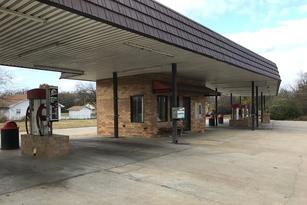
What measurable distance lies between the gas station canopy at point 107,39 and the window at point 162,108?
81.4 inches

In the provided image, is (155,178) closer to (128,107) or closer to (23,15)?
(23,15)

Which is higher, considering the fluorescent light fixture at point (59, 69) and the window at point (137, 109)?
the fluorescent light fixture at point (59, 69)

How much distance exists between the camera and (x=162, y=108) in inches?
690

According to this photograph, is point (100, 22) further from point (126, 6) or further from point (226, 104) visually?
point (226, 104)

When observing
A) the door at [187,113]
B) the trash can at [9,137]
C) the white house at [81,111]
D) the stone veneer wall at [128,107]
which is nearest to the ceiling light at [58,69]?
the trash can at [9,137]

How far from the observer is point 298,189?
7059 millimetres

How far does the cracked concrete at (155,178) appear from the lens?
613 cm

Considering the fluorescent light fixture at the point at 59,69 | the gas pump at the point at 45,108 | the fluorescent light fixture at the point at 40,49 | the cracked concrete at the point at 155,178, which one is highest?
the fluorescent light fixture at the point at 40,49

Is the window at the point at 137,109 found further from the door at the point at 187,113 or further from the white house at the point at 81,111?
the white house at the point at 81,111

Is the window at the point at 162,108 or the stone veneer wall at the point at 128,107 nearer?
the stone veneer wall at the point at 128,107

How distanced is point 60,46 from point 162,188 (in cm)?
543

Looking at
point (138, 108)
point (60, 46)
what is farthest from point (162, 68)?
point (60, 46)

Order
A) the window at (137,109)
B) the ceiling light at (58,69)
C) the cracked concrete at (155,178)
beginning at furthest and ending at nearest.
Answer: the window at (137,109) → the ceiling light at (58,69) → the cracked concrete at (155,178)

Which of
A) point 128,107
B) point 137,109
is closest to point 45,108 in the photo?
point 137,109
